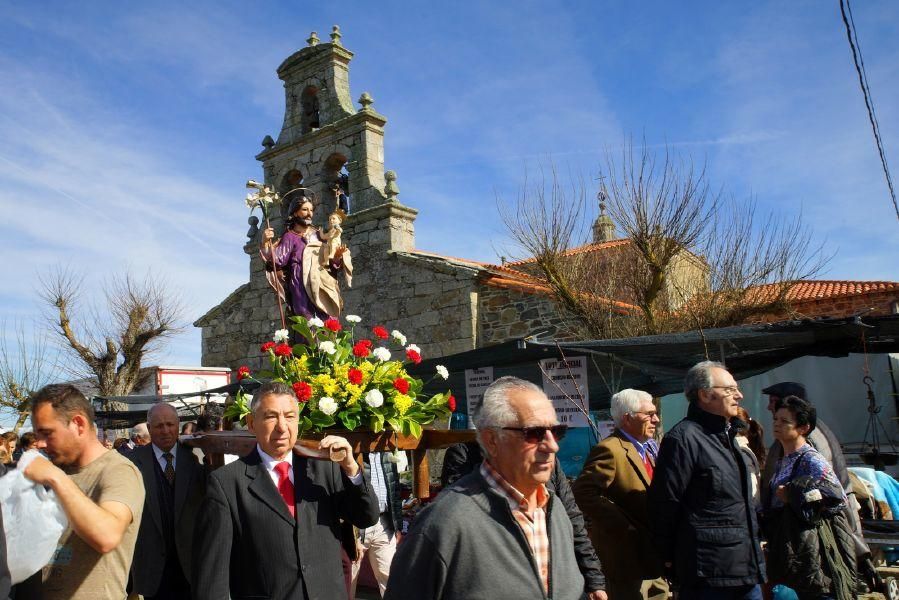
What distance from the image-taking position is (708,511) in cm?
379

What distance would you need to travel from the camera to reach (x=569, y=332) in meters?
12.3

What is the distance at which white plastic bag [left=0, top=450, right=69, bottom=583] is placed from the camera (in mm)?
2209

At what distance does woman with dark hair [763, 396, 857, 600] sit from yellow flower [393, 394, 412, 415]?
2.11m

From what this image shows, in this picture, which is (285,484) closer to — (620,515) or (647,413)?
(620,515)

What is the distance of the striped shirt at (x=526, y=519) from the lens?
2305 millimetres

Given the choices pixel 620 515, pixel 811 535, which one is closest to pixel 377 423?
pixel 620 515

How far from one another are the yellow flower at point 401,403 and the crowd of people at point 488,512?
0.80m

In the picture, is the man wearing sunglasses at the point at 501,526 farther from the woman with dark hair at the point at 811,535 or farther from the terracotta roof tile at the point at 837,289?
the terracotta roof tile at the point at 837,289

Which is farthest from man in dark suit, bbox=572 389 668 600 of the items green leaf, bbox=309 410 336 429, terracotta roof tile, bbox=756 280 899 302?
terracotta roof tile, bbox=756 280 899 302

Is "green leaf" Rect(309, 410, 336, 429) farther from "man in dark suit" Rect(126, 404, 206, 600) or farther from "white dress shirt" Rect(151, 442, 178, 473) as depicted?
"white dress shirt" Rect(151, 442, 178, 473)

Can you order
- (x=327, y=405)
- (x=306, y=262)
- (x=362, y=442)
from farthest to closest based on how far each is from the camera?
(x=306, y=262) < (x=362, y=442) < (x=327, y=405)

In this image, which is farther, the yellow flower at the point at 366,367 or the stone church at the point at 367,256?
the stone church at the point at 367,256

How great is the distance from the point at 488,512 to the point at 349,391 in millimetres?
2095

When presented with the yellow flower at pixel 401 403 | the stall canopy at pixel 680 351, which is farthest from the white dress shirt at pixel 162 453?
the stall canopy at pixel 680 351
